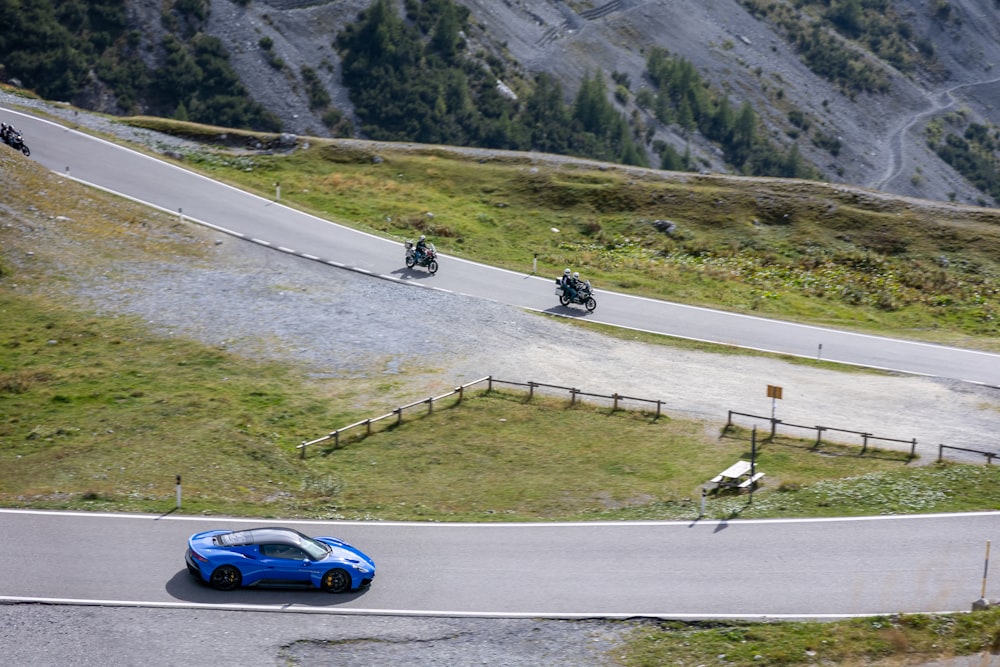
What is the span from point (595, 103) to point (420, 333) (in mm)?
100888

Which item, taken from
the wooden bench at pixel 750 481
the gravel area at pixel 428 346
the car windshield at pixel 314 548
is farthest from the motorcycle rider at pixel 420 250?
the car windshield at pixel 314 548

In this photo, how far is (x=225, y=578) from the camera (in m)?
21.0

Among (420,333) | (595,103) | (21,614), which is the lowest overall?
(21,614)

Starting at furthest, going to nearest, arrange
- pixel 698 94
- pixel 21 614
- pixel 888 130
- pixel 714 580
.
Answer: pixel 888 130, pixel 698 94, pixel 714 580, pixel 21 614

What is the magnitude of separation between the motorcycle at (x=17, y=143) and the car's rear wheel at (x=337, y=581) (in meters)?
38.9

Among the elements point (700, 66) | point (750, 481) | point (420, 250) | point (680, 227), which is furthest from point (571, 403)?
point (700, 66)

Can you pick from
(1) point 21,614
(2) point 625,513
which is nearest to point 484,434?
(2) point 625,513

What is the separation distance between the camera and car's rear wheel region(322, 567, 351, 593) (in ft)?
69.7

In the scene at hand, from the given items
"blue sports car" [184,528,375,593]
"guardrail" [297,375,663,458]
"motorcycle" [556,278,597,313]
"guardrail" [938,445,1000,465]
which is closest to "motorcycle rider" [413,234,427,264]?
"motorcycle" [556,278,597,313]

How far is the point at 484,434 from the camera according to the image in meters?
31.8

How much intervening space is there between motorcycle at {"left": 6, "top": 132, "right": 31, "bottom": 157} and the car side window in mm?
38119

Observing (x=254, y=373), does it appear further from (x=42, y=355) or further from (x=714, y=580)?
(x=714, y=580)

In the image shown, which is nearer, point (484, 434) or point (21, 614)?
point (21, 614)

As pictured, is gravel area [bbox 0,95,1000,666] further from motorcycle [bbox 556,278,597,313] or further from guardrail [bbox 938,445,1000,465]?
motorcycle [bbox 556,278,597,313]
